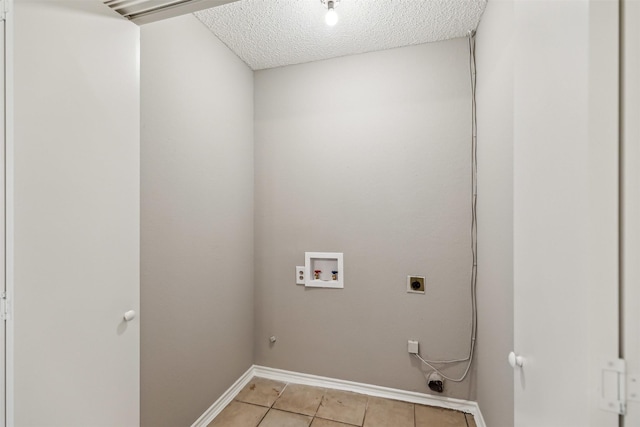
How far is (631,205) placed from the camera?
0.50m

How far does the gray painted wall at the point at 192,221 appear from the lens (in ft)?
4.62

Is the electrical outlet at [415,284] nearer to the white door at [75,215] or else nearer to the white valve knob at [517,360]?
the white valve knob at [517,360]

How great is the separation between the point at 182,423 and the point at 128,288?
103cm

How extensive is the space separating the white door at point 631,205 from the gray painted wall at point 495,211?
2.59 ft

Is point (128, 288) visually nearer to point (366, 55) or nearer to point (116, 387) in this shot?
point (116, 387)

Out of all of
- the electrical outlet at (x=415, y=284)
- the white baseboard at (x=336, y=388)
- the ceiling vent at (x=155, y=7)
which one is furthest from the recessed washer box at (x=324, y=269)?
the ceiling vent at (x=155, y=7)

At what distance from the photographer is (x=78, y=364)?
0.93 m

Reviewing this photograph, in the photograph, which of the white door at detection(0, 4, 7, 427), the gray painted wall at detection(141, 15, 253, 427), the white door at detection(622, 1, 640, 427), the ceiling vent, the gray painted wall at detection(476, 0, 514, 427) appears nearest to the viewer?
→ the white door at detection(622, 1, 640, 427)

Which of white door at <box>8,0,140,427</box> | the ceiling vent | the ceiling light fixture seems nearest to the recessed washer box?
white door at <box>8,0,140,427</box>

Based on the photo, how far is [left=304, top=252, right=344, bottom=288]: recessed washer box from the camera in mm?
2129

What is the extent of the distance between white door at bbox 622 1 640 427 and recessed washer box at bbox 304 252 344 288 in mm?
1686

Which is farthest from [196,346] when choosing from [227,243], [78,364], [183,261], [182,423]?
[78,364]

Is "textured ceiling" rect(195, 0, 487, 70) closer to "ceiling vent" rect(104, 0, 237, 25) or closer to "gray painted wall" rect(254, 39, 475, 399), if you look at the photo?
"gray painted wall" rect(254, 39, 475, 399)

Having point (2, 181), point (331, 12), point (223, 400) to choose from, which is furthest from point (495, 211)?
point (223, 400)
